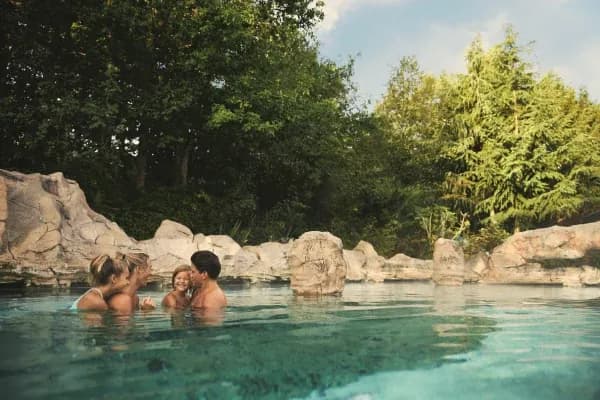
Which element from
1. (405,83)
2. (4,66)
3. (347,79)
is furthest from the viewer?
(405,83)

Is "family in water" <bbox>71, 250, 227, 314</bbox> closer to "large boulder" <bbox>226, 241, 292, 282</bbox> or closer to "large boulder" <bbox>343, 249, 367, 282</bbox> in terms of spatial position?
"large boulder" <bbox>226, 241, 292, 282</bbox>

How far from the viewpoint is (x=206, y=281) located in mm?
7652

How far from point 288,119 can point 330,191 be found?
6.81 m

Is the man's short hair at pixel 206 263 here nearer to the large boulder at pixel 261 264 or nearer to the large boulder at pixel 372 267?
the large boulder at pixel 261 264

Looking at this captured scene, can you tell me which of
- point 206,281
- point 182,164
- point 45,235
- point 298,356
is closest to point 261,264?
point 45,235

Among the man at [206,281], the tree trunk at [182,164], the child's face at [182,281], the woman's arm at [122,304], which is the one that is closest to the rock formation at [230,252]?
the man at [206,281]

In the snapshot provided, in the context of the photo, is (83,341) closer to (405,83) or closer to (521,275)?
(521,275)

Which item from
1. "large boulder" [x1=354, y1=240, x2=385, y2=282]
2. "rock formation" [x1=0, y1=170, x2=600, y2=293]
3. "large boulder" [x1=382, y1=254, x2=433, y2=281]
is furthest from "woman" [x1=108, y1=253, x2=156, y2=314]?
"large boulder" [x1=382, y1=254, x2=433, y2=281]

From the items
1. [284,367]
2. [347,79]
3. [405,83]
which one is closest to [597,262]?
[284,367]

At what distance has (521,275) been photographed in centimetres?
1766

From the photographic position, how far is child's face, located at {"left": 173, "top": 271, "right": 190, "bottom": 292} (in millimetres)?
7589

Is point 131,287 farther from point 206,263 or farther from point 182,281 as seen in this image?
point 206,263

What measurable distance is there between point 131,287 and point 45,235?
17.2ft

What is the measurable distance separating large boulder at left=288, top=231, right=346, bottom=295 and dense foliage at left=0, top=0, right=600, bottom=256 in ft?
29.9
